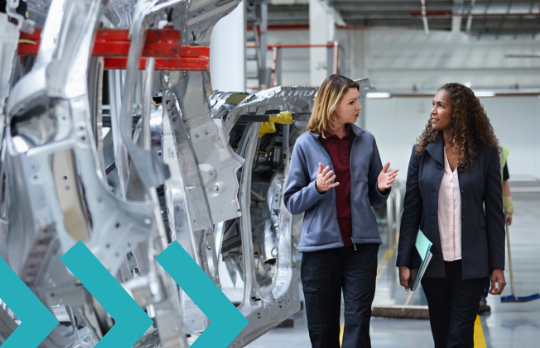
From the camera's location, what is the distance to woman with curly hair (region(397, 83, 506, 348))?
3271 mm

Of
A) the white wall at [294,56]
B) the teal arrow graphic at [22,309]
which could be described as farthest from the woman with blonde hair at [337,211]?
the white wall at [294,56]

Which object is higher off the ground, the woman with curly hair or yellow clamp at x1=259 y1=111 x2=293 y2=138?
yellow clamp at x1=259 y1=111 x2=293 y2=138

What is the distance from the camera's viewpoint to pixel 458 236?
3.31 metres

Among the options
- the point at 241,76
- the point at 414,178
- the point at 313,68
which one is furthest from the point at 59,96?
the point at 313,68

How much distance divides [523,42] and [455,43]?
2074 millimetres

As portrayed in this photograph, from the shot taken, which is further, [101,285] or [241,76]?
[241,76]

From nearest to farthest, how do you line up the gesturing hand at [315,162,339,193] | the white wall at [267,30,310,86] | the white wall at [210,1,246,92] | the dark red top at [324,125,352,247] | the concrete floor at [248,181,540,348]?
1. the gesturing hand at [315,162,339,193]
2. the dark red top at [324,125,352,247]
3. the concrete floor at [248,181,540,348]
4. the white wall at [210,1,246,92]
5. the white wall at [267,30,310,86]

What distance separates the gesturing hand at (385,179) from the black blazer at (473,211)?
19 centimetres

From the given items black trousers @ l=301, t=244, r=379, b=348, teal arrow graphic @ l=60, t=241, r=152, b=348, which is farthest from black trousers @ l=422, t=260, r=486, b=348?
teal arrow graphic @ l=60, t=241, r=152, b=348

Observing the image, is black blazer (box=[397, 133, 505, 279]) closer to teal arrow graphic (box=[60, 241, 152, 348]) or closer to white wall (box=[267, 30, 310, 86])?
teal arrow graphic (box=[60, 241, 152, 348])

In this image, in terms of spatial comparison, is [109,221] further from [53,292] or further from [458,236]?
[458,236]

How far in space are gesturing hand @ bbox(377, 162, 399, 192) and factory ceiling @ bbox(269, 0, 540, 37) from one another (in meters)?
11.7

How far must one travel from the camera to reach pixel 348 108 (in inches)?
135

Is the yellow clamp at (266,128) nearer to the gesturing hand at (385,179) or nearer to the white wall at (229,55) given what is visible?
→ the gesturing hand at (385,179)
